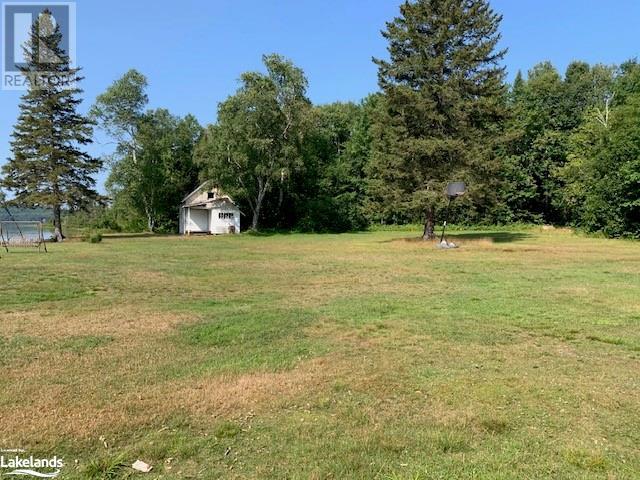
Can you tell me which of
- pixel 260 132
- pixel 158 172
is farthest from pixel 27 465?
pixel 158 172

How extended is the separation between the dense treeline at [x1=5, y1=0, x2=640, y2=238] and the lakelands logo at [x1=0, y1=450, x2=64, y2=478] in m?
22.6

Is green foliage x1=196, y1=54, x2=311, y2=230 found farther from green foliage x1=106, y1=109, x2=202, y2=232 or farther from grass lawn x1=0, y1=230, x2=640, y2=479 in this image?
grass lawn x1=0, y1=230, x2=640, y2=479

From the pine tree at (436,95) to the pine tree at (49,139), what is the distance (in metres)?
19.8

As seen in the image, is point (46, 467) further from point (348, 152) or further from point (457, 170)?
point (348, 152)

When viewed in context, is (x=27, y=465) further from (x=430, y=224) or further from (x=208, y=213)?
(x=208, y=213)

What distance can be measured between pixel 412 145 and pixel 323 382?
2169 centimetres

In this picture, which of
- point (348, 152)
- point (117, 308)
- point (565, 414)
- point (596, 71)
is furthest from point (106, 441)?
point (596, 71)

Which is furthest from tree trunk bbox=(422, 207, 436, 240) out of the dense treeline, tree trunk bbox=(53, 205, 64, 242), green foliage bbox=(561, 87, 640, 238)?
tree trunk bbox=(53, 205, 64, 242)

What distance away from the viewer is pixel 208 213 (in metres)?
42.6

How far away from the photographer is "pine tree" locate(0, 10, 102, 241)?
101 ft

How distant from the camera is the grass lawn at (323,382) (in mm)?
3248

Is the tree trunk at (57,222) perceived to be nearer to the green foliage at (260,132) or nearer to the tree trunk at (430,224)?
the green foliage at (260,132)

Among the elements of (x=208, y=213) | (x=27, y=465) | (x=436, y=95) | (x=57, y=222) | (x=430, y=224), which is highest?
(x=436, y=95)

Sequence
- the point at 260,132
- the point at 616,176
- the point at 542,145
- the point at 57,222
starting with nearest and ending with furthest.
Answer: the point at 57,222
the point at 616,176
the point at 260,132
the point at 542,145
